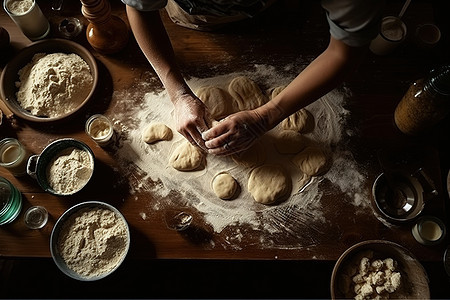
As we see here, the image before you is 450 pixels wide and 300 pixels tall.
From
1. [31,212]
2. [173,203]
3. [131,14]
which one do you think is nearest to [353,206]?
[173,203]

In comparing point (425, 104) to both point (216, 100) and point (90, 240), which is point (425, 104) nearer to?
point (216, 100)

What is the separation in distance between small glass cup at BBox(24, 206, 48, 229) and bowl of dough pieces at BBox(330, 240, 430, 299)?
109cm

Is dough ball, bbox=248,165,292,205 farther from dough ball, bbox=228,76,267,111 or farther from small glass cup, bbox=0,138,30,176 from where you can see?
small glass cup, bbox=0,138,30,176

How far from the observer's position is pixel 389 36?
174cm

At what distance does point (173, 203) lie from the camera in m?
1.58

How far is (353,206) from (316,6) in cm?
94

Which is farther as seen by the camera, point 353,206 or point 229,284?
point 229,284

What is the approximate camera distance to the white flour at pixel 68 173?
5.10ft

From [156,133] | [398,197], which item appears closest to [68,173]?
[156,133]

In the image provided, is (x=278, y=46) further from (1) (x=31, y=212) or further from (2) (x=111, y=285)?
(2) (x=111, y=285)

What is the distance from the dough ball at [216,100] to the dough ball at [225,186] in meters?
0.26

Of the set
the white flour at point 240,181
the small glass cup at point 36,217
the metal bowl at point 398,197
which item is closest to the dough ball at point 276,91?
the white flour at point 240,181

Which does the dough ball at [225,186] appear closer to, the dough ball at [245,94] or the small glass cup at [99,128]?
the dough ball at [245,94]

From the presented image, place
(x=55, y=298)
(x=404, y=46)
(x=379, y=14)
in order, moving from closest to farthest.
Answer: (x=379, y=14)
(x=404, y=46)
(x=55, y=298)
